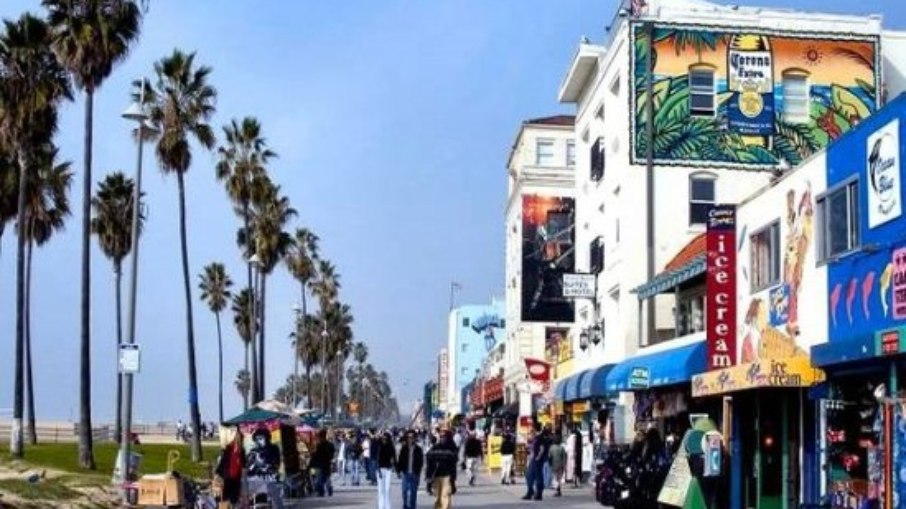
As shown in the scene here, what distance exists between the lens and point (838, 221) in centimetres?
1917

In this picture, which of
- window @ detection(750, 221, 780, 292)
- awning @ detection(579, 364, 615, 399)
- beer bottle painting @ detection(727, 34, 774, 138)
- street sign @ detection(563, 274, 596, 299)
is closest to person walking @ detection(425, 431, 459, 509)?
window @ detection(750, 221, 780, 292)

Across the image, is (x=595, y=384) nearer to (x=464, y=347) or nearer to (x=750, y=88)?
(x=750, y=88)

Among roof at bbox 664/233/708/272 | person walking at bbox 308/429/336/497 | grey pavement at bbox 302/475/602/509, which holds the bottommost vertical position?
grey pavement at bbox 302/475/602/509

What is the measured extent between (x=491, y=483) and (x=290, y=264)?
49410 mm

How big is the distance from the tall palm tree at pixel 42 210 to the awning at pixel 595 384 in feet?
62.6

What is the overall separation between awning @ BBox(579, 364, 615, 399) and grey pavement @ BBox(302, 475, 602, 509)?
8.39ft

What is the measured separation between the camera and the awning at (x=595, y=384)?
113ft

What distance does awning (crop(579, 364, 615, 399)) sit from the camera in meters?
34.6

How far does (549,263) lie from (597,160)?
1191 centimetres

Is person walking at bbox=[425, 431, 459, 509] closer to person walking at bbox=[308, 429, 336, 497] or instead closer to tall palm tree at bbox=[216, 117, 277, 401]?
person walking at bbox=[308, 429, 336, 497]

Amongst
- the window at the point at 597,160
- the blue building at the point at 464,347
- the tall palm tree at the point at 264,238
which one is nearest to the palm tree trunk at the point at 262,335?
the tall palm tree at the point at 264,238

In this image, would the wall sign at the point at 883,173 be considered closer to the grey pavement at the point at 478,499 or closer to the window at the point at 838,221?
the window at the point at 838,221

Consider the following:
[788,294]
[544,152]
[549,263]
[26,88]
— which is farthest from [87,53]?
[544,152]

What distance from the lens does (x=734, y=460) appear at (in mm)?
23688
